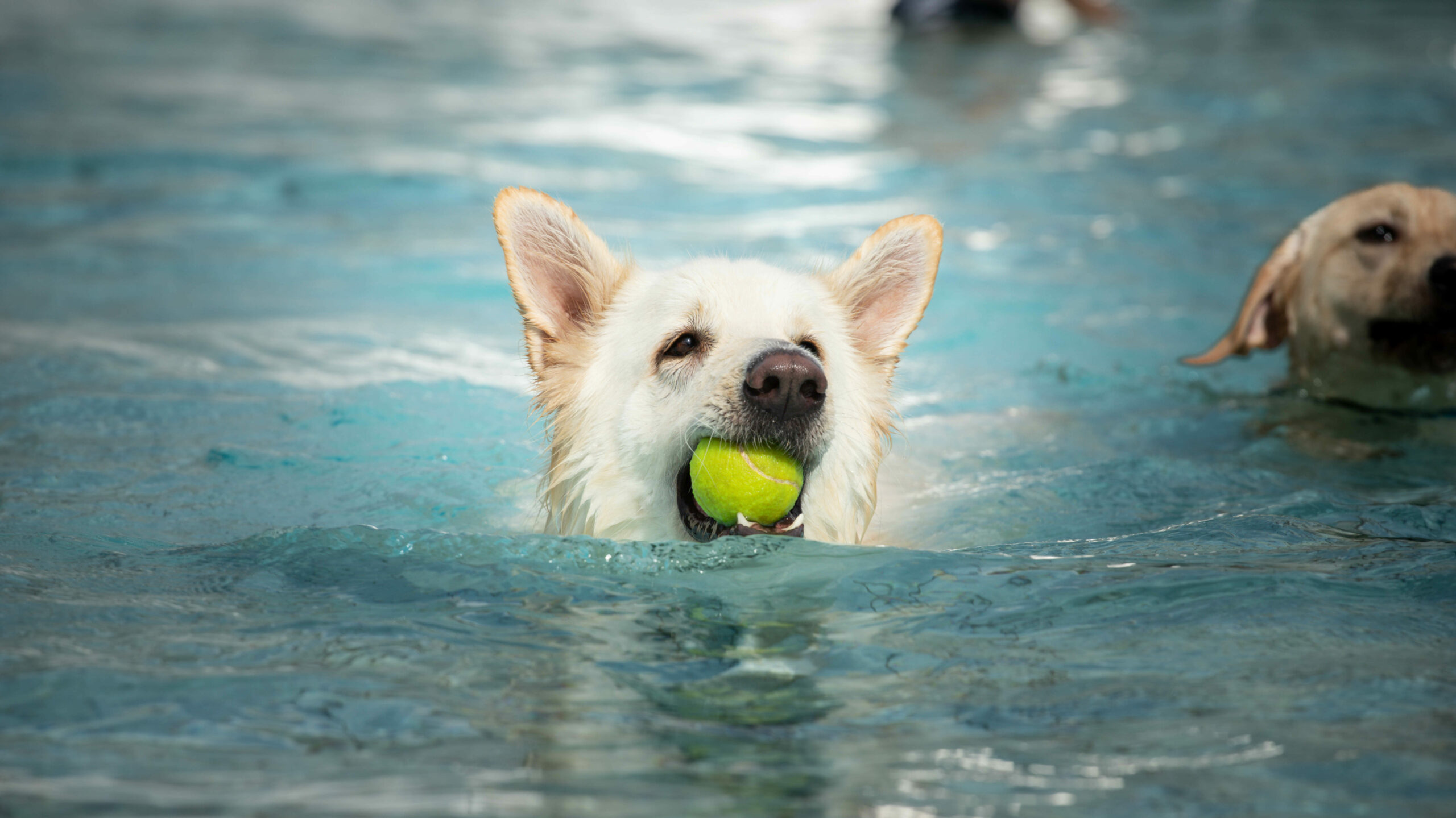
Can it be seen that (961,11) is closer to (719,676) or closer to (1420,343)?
(1420,343)

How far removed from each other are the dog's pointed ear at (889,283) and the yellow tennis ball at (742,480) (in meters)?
0.79

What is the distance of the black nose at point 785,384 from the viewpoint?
11.4ft

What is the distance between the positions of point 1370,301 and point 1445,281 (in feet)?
1.13

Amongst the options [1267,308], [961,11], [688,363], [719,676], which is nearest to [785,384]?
[688,363]

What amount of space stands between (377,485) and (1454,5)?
70.1ft

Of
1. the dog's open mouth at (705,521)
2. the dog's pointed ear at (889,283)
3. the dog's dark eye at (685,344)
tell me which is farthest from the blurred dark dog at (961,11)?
the dog's open mouth at (705,521)

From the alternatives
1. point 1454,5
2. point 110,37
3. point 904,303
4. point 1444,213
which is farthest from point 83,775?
point 1454,5

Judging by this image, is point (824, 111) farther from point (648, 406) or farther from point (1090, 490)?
point (648, 406)

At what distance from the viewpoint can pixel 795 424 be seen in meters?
3.63

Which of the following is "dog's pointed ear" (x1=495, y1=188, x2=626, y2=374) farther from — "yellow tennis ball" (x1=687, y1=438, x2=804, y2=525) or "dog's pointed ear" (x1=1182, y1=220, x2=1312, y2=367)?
"dog's pointed ear" (x1=1182, y1=220, x2=1312, y2=367)

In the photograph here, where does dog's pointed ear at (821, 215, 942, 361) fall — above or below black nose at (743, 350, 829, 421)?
above

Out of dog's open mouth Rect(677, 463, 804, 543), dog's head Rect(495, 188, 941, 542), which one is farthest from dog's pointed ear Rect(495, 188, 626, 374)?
dog's open mouth Rect(677, 463, 804, 543)

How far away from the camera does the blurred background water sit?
247 centimetres

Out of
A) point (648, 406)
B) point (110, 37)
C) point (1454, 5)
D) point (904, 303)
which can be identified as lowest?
point (648, 406)
